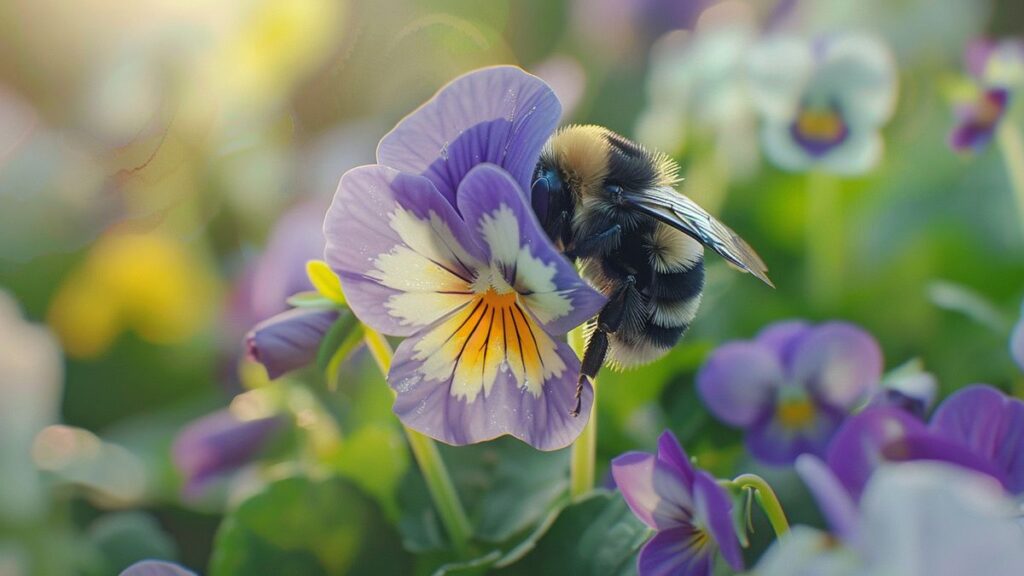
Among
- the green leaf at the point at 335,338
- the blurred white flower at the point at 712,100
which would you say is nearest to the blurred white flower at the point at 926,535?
the green leaf at the point at 335,338

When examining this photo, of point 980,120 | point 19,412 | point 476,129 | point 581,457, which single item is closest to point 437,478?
point 581,457

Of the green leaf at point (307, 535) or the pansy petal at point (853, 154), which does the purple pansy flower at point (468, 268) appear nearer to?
the green leaf at point (307, 535)

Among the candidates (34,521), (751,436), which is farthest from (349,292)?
(34,521)

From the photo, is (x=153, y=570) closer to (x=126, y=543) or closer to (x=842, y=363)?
(x=126, y=543)

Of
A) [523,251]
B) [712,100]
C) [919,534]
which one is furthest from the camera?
[712,100]

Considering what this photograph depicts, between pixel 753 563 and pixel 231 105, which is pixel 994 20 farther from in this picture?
pixel 753 563

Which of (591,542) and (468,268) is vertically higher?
(468,268)

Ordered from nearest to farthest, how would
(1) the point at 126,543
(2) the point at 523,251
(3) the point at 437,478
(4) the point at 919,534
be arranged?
(4) the point at 919,534, (2) the point at 523,251, (3) the point at 437,478, (1) the point at 126,543
